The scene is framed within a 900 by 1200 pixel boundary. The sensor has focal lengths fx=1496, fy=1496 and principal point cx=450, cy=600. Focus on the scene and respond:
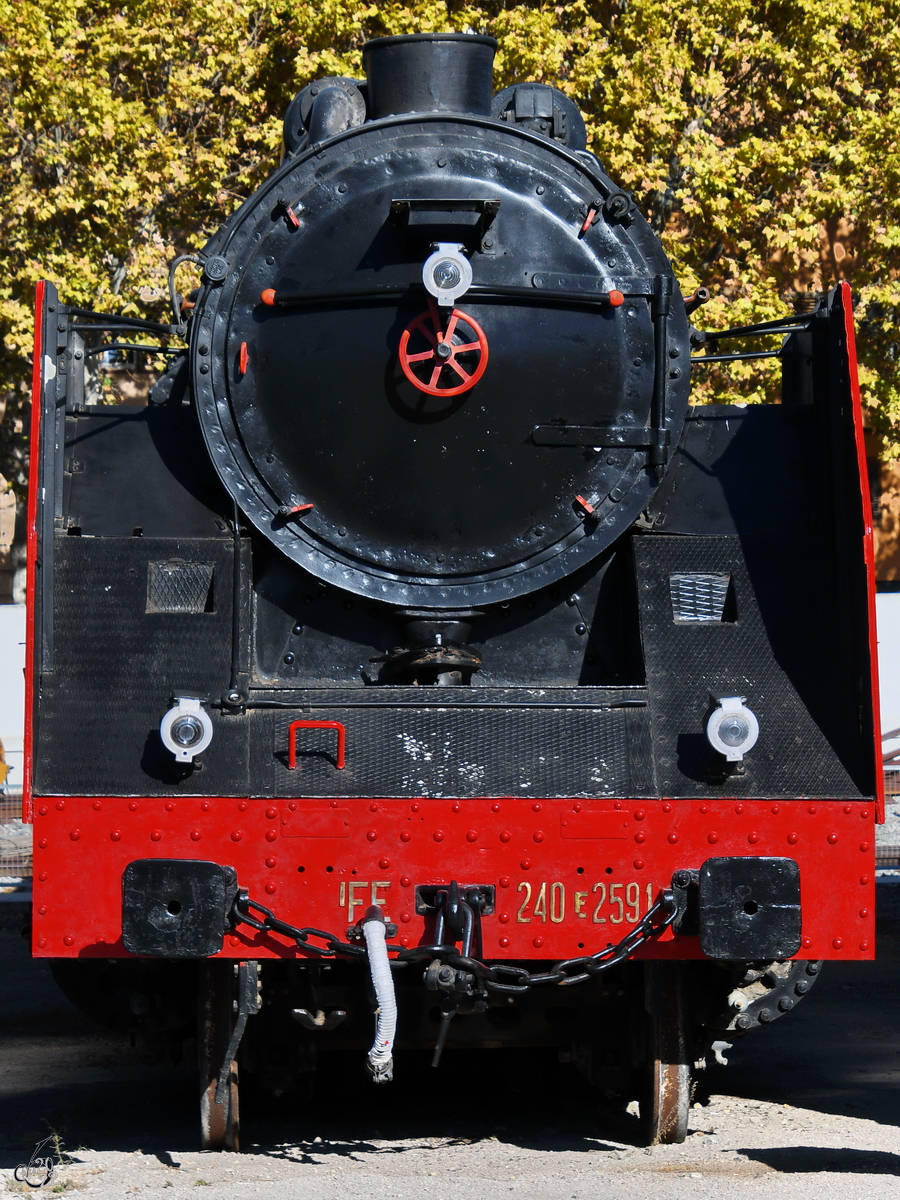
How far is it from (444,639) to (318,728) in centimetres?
59

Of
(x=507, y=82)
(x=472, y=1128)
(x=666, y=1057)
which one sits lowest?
(x=472, y=1128)

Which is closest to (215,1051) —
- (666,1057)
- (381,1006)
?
(381,1006)

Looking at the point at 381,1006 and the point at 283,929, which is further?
the point at 283,929

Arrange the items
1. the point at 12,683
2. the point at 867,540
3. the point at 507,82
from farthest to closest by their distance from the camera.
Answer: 1. the point at 12,683
2. the point at 507,82
3. the point at 867,540

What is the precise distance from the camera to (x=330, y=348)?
4.18m

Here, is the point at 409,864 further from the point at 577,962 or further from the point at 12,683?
the point at 12,683

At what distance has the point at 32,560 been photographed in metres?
3.79

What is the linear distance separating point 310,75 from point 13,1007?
8.60 m

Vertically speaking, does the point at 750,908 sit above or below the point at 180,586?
below

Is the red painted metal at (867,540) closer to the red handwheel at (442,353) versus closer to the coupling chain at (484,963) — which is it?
the coupling chain at (484,963)

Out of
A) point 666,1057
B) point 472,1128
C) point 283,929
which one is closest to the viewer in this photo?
point 283,929

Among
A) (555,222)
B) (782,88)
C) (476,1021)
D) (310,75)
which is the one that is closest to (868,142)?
(782,88)

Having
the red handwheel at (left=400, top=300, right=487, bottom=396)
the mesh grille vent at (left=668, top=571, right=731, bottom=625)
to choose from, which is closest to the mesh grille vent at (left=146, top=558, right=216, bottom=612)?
the red handwheel at (left=400, top=300, right=487, bottom=396)

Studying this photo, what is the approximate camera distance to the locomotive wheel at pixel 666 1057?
154 inches
